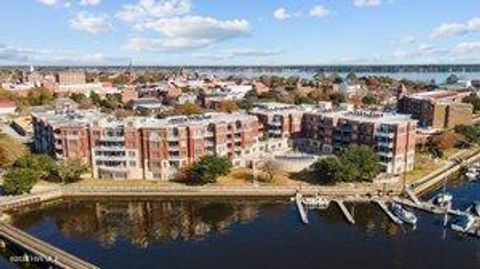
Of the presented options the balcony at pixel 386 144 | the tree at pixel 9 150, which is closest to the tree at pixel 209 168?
the balcony at pixel 386 144

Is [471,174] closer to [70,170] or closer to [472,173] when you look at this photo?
[472,173]

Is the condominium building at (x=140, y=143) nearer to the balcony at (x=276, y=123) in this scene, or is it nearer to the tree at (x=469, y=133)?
the balcony at (x=276, y=123)

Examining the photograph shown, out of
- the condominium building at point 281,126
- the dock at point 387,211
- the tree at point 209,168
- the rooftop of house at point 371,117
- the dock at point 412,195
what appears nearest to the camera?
the dock at point 387,211

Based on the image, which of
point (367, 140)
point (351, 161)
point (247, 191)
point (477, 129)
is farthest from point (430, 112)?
point (247, 191)

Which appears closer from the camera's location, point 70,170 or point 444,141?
point 70,170

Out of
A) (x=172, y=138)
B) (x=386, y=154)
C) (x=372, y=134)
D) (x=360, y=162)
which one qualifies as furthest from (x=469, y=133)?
(x=172, y=138)

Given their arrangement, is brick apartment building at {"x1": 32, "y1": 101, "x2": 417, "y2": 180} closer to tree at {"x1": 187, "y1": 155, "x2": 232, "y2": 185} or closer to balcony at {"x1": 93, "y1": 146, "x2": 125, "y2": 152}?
balcony at {"x1": 93, "y1": 146, "x2": 125, "y2": 152}

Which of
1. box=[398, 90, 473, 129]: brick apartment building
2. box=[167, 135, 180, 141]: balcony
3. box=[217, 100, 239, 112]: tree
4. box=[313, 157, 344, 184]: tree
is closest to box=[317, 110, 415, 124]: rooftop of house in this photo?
box=[313, 157, 344, 184]: tree
